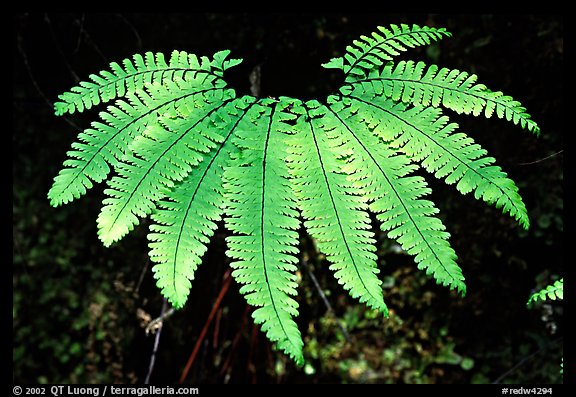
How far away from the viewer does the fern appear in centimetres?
144

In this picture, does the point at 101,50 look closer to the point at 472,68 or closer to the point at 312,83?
the point at 312,83

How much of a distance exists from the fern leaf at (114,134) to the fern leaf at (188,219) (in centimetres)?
16

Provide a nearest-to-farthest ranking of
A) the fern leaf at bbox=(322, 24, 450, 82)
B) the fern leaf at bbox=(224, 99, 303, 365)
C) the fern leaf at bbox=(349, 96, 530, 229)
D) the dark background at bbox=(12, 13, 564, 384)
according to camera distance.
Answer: the fern leaf at bbox=(224, 99, 303, 365), the fern leaf at bbox=(349, 96, 530, 229), the fern leaf at bbox=(322, 24, 450, 82), the dark background at bbox=(12, 13, 564, 384)

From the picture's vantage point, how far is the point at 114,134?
5.30 ft

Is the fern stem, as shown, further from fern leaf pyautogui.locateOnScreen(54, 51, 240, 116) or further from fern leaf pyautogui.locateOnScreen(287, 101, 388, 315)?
fern leaf pyautogui.locateOnScreen(287, 101, 388, 315)

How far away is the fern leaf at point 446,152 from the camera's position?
4.83 ft

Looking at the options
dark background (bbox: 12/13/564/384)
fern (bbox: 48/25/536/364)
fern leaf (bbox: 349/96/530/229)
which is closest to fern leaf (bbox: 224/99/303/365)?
fern (bbox: 48/25/536/364)

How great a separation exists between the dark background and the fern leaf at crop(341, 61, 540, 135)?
0.88 metres

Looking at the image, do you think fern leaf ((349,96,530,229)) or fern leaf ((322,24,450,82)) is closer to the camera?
fern leaf ((349,96,530,229))

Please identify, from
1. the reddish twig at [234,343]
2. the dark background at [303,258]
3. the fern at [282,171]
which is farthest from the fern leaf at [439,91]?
the reddish twig at [234,343]

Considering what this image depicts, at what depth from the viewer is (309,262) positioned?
2.86 meters

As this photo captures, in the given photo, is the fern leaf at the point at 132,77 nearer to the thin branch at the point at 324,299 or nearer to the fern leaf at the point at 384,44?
the fern leaf at the point at 384,44

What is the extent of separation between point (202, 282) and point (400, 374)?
139 cm

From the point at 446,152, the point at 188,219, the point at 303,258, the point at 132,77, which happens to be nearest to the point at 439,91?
the point at 446,152
